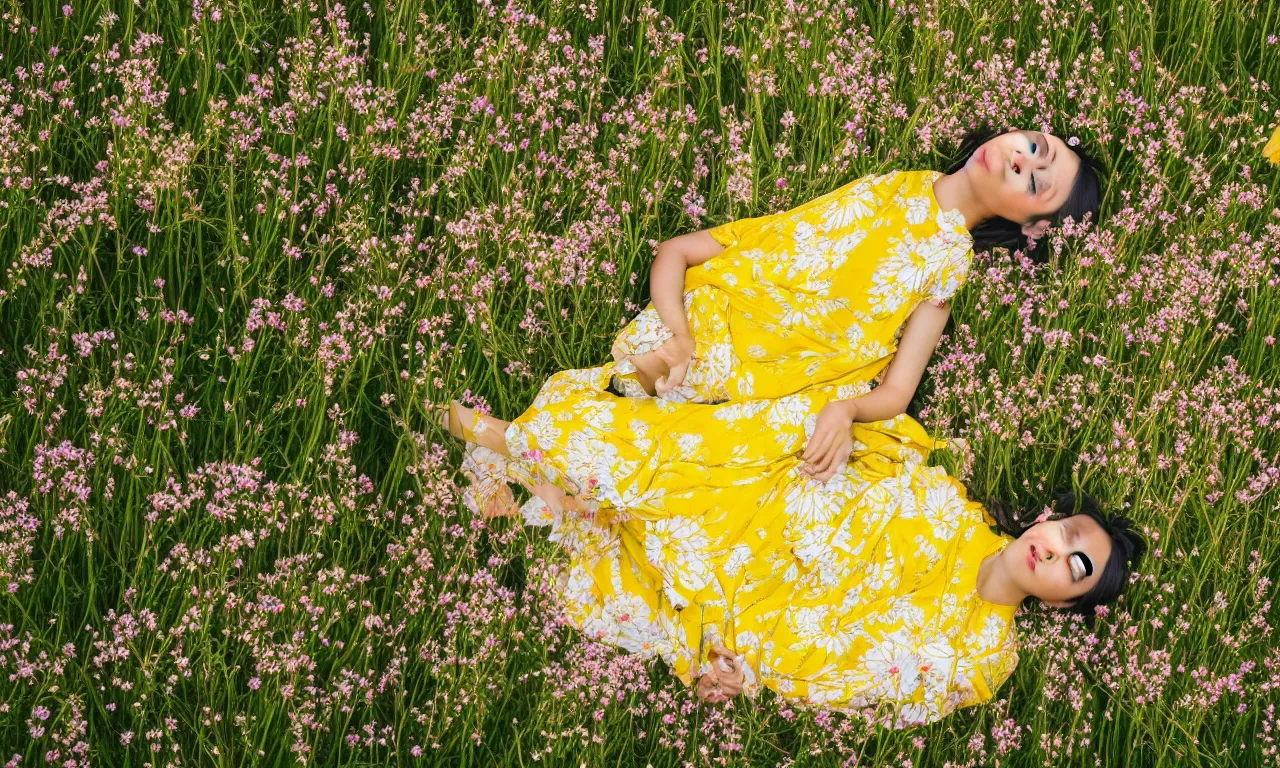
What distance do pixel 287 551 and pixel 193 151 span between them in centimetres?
144

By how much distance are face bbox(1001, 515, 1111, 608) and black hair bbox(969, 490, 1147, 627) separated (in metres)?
0.03

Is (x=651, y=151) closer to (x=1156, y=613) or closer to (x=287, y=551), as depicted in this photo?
(x=287, y=551)

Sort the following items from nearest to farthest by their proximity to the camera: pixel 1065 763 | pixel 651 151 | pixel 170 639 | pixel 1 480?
pixel 170 639 < pixel 1 480 < pixel 1065 763 < pixel 651 151

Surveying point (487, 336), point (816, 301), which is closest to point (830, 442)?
point (816, 301)

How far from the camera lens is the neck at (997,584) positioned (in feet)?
14.1

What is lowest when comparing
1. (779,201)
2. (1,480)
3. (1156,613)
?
(1156,613)

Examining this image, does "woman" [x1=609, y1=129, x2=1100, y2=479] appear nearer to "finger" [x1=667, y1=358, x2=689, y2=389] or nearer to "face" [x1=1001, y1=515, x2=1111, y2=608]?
"finger" [x1=667, y1=358, x2=689, y2=389]

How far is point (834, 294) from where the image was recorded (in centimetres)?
446

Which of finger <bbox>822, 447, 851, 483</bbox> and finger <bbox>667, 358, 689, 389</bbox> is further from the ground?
finger <bbox>667, 358, 689, 389</bbox>

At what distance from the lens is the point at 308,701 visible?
377 centimetres

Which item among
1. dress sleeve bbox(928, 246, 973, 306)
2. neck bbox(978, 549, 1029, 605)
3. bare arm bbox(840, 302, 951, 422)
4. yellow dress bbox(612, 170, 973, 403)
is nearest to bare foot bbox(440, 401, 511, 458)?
yellow dress bbox(612, 170, 973, 403)

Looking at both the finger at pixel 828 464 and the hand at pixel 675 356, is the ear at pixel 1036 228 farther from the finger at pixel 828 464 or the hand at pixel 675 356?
the hand at pixel 675 356

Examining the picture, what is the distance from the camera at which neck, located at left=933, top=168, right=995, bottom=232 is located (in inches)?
176

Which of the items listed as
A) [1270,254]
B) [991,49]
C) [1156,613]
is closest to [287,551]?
[1156,613]
